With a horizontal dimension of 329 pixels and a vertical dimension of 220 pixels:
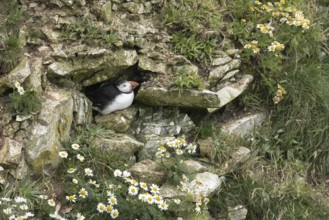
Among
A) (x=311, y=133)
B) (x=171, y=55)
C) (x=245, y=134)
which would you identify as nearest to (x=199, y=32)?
(x=171, y=55)

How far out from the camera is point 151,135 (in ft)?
18.5

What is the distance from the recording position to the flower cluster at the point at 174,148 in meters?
5.07

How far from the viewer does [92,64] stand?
17.5 ft

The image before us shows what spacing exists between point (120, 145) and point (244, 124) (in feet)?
5.24

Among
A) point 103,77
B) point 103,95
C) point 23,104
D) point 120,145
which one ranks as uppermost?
point 23,104

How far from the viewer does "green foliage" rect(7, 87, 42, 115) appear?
4.70m

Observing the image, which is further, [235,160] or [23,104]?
[235,160]

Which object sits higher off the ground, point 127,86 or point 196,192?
point 127,86

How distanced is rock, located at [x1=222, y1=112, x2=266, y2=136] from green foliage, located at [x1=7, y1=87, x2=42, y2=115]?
2.15m

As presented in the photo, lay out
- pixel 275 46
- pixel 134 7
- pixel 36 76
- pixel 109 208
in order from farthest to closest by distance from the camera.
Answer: pixel 275 46, pixel 134 7, pixel 36 76, pixel 109 208

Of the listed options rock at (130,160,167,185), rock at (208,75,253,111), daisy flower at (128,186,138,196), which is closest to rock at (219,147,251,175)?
rock at (208,75,253,111)

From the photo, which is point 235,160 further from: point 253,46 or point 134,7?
point 134,7

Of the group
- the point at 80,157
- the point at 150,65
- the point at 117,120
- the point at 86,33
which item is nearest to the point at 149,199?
the point at 80,157

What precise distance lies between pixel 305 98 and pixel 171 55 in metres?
1.65
